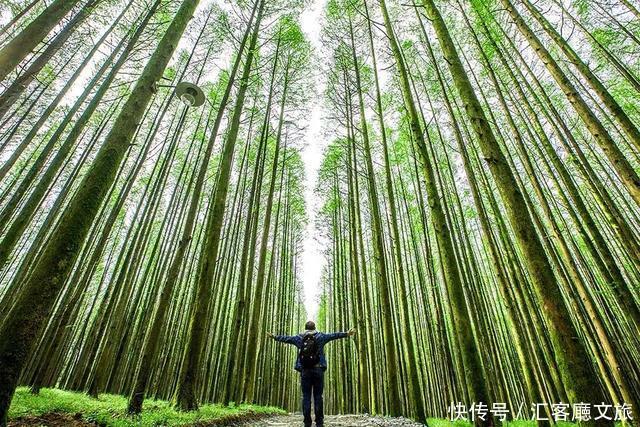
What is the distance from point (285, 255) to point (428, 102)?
10313 mm

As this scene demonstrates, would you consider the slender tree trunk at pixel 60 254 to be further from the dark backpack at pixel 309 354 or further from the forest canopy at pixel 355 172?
the dark backpack at pixel 309 354

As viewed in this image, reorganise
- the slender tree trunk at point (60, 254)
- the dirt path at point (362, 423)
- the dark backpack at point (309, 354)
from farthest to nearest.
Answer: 1. the dirt path at point (362, 423)
2. the dark backpack at point (309, 354)
3. the slender tree trunk at point (60, 254)

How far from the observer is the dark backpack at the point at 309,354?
4.26 meters

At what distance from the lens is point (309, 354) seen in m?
4.28

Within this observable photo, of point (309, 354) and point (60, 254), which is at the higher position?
point (60, 254)

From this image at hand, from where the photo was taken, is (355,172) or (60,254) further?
(355,172)

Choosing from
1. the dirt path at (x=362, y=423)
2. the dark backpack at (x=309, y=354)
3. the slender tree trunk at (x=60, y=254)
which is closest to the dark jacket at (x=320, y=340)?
the dark backpack at (x=309, y=354)

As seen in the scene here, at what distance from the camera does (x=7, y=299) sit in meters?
9.30

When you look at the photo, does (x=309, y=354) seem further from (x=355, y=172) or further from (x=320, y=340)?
(x=355, y=172)

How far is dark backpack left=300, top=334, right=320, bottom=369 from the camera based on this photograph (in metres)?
4.26

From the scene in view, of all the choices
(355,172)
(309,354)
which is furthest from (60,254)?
(355,172)

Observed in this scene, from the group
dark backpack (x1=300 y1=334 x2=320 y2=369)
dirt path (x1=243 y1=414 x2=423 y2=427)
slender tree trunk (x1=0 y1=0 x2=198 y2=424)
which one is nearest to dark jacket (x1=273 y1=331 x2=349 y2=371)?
dark backpack (x1=300 y1=334 x2=320 y2=369)

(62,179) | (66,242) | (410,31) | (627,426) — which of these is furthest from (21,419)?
(62,179)

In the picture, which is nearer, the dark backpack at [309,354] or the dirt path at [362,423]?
the dark backpack at [309,354]
